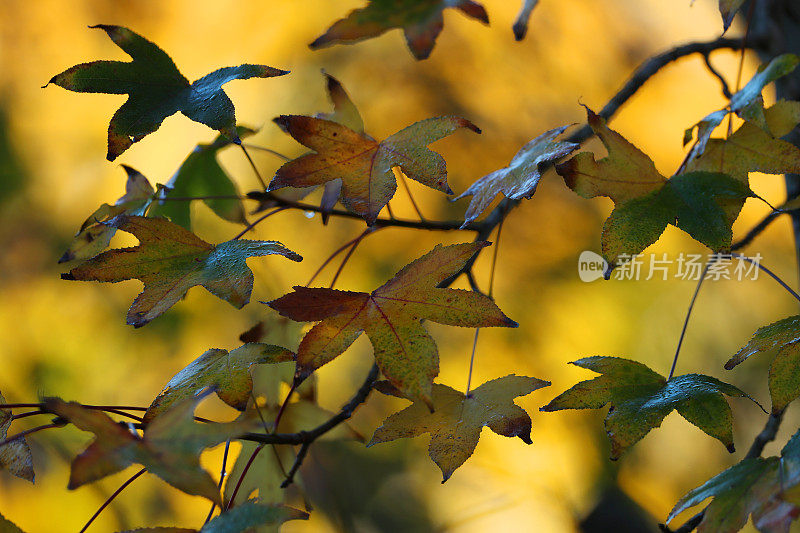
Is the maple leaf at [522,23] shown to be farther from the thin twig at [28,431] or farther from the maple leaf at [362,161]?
the thin twig at [28,431]

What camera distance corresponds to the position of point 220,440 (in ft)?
1.17

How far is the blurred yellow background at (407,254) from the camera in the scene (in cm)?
128

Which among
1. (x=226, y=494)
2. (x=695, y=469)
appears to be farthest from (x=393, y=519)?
(x=226, y=494)

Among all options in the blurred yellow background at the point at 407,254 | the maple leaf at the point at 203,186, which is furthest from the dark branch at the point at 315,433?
the blurred yellow background at the point at 407,254

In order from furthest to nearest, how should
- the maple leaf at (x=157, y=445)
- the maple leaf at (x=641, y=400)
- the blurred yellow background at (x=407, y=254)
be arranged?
the blurred yellow background at (x=407, y=254), the maple leaf at (x=641, y=400), the maple leaf at (x=157, y=445)

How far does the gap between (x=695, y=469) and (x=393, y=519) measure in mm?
612

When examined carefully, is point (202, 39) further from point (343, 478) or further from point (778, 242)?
point (778, 242)

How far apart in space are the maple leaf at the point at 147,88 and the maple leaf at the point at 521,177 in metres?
0.18

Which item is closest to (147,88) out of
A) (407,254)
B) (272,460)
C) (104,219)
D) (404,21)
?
(104,219)

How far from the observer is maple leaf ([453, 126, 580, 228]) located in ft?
1.42

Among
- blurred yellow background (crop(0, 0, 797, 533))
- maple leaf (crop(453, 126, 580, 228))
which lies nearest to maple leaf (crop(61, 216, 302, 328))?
maple leaf (crop(453, 126, 580, 228))

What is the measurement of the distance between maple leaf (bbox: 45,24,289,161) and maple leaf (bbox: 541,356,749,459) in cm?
32

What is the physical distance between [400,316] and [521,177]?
13 centimetres

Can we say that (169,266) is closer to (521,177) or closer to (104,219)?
(104,219)
